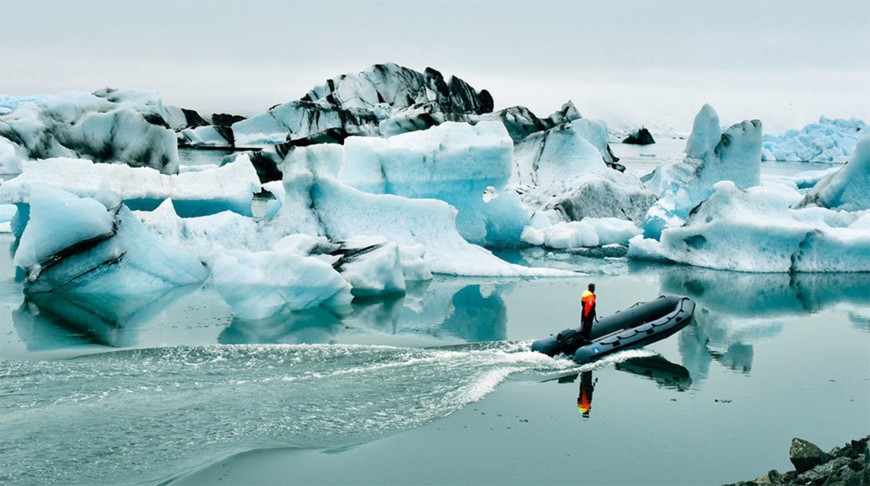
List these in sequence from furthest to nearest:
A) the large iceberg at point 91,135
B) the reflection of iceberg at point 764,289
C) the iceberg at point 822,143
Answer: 1. the iceberg at point 822,143
2. the large iceberg at point 91,135
3. the reflection of iceberg at point 764,289

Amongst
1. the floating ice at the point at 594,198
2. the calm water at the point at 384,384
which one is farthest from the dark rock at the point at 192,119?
the calm water at the point at 384,384

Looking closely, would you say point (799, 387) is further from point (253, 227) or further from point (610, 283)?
point (253, 227)

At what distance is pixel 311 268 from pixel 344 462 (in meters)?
6.26

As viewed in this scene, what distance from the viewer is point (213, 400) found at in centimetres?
851

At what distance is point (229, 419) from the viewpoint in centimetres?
805

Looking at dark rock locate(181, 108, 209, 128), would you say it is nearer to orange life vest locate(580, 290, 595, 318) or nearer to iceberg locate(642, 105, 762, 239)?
iceberg locate(642, 105, 762, 239)

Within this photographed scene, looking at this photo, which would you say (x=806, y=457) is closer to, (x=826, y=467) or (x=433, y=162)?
(x=826, y=467)

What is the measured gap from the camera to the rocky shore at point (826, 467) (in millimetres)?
5895

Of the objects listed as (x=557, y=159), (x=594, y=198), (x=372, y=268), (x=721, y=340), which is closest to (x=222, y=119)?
(x=557, y=159)

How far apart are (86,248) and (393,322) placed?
→ 4.92 metres

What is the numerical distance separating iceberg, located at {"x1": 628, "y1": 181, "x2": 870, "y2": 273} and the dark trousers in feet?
29.3

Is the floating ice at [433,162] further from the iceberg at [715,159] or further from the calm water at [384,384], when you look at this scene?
the iceberg at [715,159]

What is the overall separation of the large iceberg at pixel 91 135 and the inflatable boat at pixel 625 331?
52.3 ft

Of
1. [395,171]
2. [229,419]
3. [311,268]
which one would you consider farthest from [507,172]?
[229,419]
